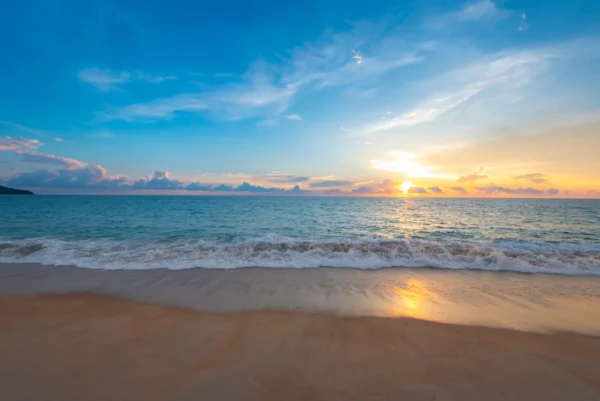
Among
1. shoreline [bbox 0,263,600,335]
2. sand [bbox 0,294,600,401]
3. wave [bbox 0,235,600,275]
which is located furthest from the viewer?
wave [bbox 0,235,600,275]

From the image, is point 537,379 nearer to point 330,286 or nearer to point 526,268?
point 330,286

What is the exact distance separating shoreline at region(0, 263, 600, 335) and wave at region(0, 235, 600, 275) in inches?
27.4

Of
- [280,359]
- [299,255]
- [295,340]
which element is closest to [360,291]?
[295,340]

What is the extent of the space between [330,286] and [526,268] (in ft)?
26.9

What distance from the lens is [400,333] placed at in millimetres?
5125

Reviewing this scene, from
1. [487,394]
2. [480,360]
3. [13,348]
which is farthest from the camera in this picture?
[13,348]

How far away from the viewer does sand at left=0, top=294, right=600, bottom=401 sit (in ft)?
11.8

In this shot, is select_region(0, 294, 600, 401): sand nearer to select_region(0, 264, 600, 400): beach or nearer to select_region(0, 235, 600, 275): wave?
select_region(0, 264, 600, 400): beach

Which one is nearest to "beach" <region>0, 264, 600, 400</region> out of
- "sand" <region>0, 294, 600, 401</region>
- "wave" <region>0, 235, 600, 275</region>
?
"sand" <region>0, 294, 600, 401</region>

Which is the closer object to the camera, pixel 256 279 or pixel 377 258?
pixel 256 279

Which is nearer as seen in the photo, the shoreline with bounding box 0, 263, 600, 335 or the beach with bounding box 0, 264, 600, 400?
the beach with bounding box 0, 264, 600, 400

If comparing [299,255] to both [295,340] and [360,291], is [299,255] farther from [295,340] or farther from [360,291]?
[295,340]

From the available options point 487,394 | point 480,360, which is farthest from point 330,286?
point 487,394

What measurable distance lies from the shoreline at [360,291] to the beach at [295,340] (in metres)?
0.06
